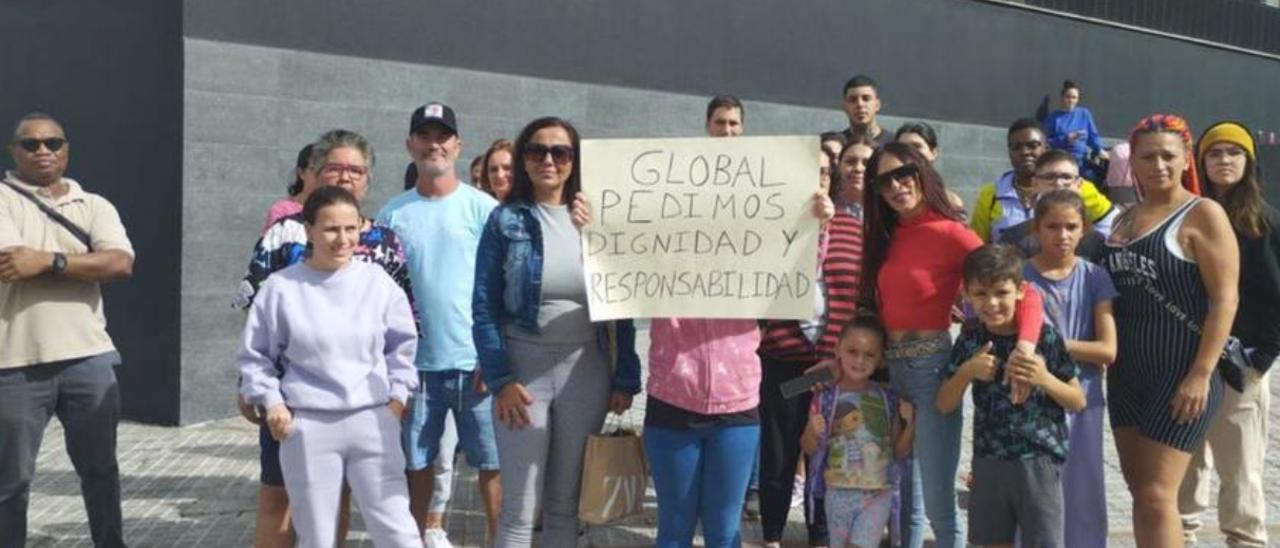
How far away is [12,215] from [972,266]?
386cm

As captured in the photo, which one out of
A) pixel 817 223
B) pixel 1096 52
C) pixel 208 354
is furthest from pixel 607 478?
pixel 1096 52

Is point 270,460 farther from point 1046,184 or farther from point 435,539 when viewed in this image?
point 1046,184

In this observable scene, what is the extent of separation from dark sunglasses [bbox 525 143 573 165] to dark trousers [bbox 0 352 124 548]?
2214 millimetres

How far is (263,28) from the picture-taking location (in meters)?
8.61

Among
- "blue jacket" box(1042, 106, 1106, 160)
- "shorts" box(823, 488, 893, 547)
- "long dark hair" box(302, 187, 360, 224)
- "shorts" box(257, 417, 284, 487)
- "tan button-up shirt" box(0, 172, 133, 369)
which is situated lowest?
"shorts" box(823, 488, 893, 547)

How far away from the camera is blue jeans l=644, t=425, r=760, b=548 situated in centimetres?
426

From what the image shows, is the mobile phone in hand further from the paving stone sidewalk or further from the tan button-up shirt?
the tan button-up shirt

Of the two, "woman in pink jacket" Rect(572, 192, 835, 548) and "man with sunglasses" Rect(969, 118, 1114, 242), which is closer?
"woman in pink jacket" Rect(572, 192, 835, 548)

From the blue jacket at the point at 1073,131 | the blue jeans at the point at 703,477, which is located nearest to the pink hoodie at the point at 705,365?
the blue jeans at the point at 703,477

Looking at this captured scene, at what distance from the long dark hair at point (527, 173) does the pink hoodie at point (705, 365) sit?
23.3 inches

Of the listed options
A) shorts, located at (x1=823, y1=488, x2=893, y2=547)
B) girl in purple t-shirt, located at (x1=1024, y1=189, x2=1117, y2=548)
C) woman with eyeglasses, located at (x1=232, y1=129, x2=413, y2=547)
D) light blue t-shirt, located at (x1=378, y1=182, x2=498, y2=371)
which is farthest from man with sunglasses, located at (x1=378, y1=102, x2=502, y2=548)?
girl in purple t-shirt, located at (x1=1024, y1=189, x2=1117, y2=548)

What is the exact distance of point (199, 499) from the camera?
6.81 m

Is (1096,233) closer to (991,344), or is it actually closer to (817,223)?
(991,344)

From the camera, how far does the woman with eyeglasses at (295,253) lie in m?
4.73
